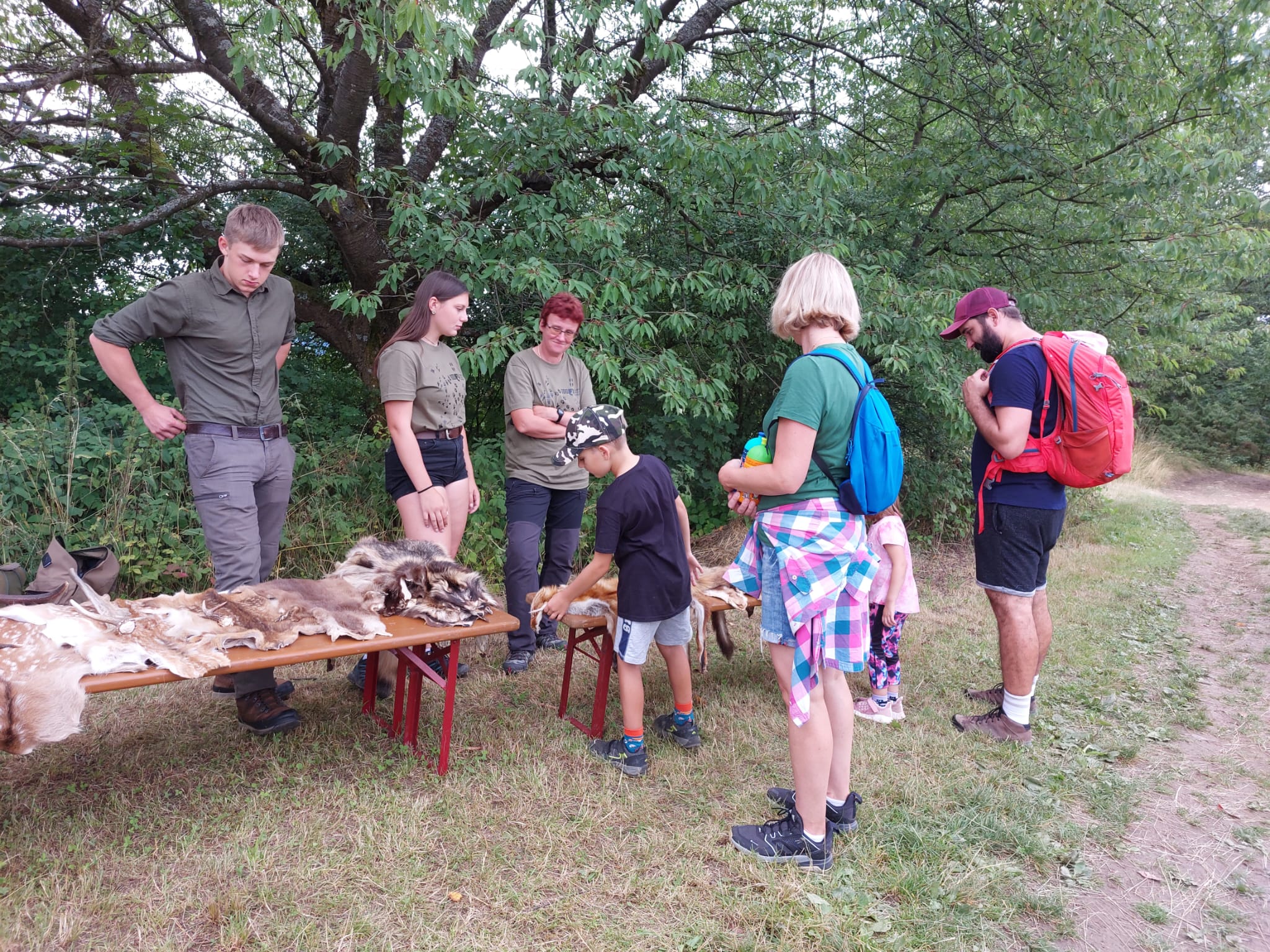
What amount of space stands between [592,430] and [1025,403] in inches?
71.6

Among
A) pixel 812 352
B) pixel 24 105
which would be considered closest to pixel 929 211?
pixel 812 352

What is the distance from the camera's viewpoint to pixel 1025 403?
3299mm

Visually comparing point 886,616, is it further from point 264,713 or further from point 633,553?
point 264,713

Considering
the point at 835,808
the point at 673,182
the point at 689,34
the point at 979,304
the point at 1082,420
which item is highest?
the point at 689,34

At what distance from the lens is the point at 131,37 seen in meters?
6.04

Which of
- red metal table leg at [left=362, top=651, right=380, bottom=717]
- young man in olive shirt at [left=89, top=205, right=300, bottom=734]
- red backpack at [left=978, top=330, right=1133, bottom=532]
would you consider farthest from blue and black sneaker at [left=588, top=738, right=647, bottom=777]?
red backpack at [left=978, top=330, right=1133, bottom=532]

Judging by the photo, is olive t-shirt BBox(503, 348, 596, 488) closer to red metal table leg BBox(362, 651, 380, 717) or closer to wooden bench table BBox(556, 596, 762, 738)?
wooden bench table BBox(556, 596, 762, 738)

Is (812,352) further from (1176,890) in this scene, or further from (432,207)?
(432,207)

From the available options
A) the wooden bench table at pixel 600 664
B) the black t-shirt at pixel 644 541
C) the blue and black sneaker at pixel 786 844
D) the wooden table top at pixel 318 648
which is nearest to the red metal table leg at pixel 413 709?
the wooden table top at pixel 318 648

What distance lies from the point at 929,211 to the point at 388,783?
22.6 feet

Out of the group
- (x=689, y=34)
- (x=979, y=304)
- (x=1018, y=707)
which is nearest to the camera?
(x=979, y=304)

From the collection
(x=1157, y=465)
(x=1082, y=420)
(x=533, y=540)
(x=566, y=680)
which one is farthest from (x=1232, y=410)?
(x=566, y=680)

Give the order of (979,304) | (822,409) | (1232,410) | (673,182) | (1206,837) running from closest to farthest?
(822,409) < (1206,837) < (979,304) < (673,182) < (1232,410)

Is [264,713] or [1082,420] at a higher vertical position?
[1082,420]
